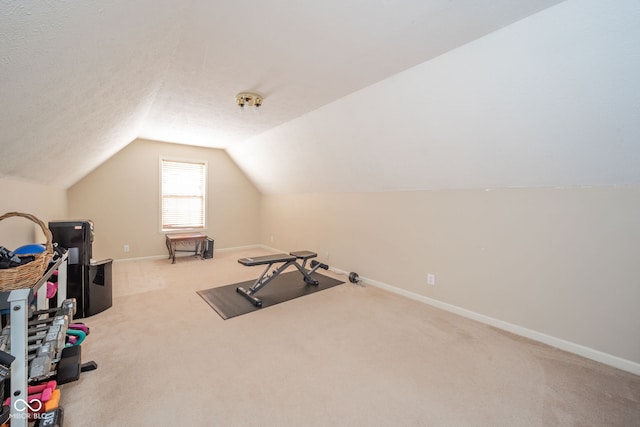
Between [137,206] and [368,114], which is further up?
[368,114]

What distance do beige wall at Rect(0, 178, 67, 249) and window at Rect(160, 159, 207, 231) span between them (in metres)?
1.96

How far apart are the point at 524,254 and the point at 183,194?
5.71 m

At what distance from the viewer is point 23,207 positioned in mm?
2299

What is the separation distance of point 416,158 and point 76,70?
280 centimetres

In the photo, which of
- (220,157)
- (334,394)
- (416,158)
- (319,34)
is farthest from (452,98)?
(220,157)

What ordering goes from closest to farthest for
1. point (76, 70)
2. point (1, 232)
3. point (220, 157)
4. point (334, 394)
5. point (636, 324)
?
point (76, 70) < point (334, 394) < point (1, 232) < point (636, 324) < point (220, 157)

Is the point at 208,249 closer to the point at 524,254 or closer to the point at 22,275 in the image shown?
the point at 22,275

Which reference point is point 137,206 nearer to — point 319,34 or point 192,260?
point 192,260

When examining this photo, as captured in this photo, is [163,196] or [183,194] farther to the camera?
[183,194]

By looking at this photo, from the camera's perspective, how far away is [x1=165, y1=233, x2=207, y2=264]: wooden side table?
4.93 metres

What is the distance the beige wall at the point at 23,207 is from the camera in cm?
194

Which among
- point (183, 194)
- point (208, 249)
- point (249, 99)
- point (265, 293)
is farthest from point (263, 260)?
point (183, 194)

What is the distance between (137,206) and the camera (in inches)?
197

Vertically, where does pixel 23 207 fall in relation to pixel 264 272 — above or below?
above
